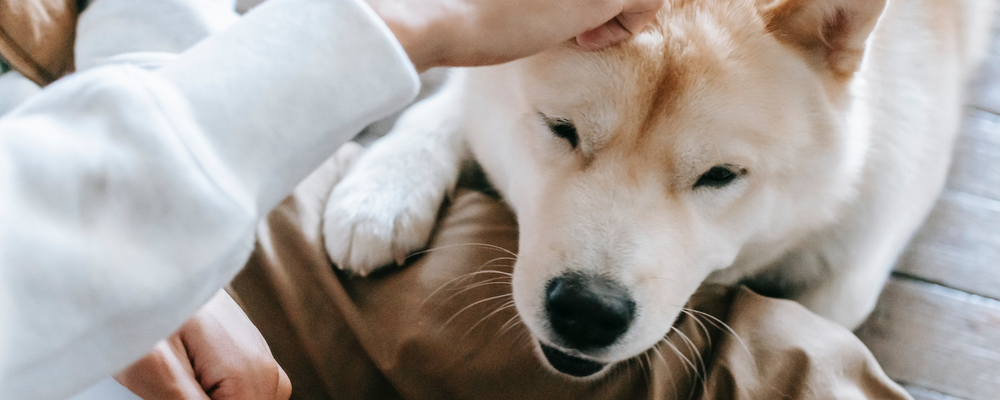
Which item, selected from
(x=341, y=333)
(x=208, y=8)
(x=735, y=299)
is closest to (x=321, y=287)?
(x=341, y=333)

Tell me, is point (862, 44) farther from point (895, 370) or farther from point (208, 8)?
point (208, 8)

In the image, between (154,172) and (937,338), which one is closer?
(154,172)

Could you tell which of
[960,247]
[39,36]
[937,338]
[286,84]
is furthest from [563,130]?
[960,247]

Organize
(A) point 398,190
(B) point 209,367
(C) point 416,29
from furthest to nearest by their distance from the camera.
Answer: (A) point 398,190, (B) point 209,367, (C) point 416,29

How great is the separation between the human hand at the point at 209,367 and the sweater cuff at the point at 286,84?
352 mm

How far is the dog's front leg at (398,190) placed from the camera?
3.75ft

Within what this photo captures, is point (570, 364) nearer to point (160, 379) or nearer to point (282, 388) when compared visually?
point (282, 388)

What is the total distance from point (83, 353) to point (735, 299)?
99cm

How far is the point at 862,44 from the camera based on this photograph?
1016mm

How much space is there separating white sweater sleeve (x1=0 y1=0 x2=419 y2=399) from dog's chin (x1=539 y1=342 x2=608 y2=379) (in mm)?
553

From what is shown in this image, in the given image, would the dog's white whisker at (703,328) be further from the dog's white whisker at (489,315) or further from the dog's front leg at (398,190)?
the dog's front leg at (398,190)

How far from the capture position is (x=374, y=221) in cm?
117

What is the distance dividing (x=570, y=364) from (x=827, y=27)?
2.24ft

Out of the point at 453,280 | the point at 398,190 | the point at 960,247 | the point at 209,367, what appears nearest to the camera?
the point at 209,367
